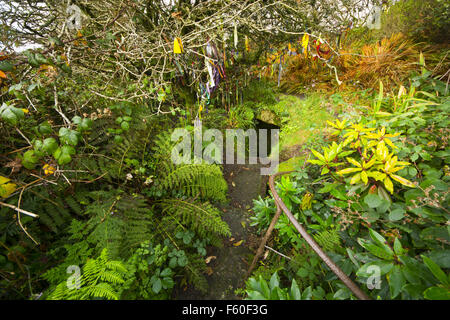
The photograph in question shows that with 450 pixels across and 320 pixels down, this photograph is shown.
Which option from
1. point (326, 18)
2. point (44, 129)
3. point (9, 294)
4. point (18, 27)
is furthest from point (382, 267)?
point (326, 18)

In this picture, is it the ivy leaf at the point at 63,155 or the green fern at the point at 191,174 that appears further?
the green fern at the point at 191,174

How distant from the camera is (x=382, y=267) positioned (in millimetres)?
629

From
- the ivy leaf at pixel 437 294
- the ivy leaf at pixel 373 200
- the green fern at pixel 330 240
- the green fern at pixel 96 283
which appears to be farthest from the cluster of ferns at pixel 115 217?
the ivy leaf at pixel 437 294

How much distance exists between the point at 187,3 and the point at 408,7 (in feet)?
13.0

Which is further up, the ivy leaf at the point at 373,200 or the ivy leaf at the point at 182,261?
the ivy leaf at the point at 373,200

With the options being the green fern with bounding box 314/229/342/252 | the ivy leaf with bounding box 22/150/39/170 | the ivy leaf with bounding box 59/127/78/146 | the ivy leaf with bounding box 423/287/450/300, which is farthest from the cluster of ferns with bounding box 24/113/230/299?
the ivy leaf with bounding box 423/287/450/300

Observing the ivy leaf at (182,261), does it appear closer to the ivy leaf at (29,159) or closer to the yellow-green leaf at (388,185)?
the ivy leaf at (29,159)

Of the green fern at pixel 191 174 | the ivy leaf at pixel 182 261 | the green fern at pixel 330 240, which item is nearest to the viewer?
the green fern at pixel 330 240

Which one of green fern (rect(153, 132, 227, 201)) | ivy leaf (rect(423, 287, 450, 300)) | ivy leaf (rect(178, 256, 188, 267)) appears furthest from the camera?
green fern (rect(153, 132, 227, 201))

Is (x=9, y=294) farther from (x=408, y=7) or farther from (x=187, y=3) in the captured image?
(x=408, y=7)

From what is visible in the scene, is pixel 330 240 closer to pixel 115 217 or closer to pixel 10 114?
pixel 115 217

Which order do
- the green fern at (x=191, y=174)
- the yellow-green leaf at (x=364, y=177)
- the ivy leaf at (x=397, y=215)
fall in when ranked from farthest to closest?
1. the green fern at (x=191, y=174)
2. the yellow-green leaf at (x=364, y=177)
3. the ivy leaf at (x=397, y=215)

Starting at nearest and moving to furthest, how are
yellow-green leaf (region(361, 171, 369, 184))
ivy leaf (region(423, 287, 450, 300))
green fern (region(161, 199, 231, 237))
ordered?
ivy leaf (region(423, 287, 450, 300))
yellow-green leaf (region(361, 171, 369, 184))
green fern (region(161, 199, 231, 237))

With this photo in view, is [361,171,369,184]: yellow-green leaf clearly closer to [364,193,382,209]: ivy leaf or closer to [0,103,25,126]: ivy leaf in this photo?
[364,193,382,209]: ivy leaf
